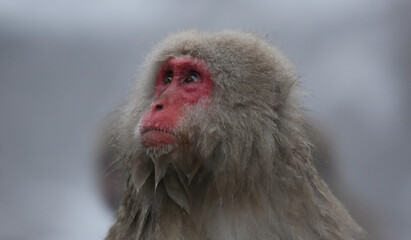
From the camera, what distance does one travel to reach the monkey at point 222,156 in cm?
186

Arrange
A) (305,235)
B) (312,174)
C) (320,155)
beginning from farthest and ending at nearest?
(320,155)
(312,174)
(305,235)

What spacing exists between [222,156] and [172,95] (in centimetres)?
29

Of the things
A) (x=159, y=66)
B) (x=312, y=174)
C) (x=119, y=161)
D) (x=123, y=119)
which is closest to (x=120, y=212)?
(x=119, y=161)

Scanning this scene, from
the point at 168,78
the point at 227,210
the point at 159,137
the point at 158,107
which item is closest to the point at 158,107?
the point at 158,107

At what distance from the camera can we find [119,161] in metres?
2.18

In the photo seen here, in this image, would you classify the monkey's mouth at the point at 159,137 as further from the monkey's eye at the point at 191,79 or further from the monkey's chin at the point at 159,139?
the monkey's eye at the point at 191,79

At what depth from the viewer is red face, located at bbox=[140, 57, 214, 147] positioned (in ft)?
5.90

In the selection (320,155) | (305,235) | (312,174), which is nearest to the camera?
(305,235)

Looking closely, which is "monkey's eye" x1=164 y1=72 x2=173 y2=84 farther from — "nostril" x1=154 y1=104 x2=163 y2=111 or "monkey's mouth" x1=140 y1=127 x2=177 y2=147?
"monkey's mouth" x1=140 y1=127 x2=177 y2=147

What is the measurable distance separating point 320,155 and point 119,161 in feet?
2.85

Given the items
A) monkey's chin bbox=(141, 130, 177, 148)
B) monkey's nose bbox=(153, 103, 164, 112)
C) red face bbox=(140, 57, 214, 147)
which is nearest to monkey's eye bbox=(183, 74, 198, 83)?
red face bbox=(140, 57, 214, 147)

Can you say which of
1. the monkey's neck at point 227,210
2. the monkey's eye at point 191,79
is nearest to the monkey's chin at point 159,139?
the monkey's neck at point 227,210

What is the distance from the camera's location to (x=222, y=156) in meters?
1.88

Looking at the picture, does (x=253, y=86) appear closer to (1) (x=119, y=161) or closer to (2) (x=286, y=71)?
(2) (x=286, y=71)
